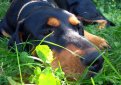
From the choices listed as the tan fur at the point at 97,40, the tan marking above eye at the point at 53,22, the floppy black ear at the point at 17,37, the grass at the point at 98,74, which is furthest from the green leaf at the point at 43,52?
the tan fur at the point at 97,40

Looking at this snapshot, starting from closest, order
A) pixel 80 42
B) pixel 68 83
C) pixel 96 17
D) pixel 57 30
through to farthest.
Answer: pixel 68 83
pixel 80 42
pixel 57 30
pixel 96 17

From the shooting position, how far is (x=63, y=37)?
3.27m

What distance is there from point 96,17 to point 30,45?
2.18 metres

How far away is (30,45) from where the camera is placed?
3525 millimetres

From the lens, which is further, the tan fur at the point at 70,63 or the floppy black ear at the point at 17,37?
the floppy black ear at the point at 17,37

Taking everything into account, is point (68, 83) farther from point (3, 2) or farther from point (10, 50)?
point (3, 2)

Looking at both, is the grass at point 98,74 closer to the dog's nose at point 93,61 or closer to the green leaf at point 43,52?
the dog's nose at point 93,61

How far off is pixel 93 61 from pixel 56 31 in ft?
2.30

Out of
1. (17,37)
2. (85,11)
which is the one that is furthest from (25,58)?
(85,11)

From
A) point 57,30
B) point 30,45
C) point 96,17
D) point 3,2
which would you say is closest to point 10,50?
point 30,45

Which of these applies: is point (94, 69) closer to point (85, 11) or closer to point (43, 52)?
point (43, 52)

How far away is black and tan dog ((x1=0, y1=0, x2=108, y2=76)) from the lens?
2.89 meters

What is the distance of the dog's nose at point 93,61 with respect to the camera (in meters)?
2.86

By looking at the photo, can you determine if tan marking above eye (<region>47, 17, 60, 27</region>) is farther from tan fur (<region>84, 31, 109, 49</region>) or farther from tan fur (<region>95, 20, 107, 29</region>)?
tan fur (<region>95, 20, 107, 29</region>)
